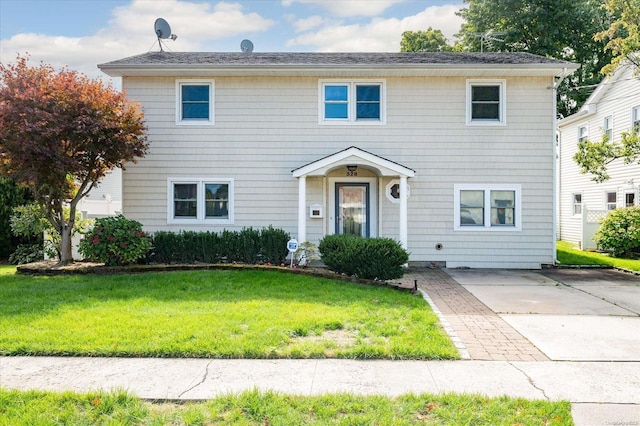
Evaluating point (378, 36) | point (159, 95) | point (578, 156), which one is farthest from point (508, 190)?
point (378, 36)

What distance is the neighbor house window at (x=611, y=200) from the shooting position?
19172mm

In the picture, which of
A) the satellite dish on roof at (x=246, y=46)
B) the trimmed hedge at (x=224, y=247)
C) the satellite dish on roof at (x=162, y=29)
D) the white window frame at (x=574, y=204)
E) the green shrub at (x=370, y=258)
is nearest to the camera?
the green shrub at (x=370, y=258)

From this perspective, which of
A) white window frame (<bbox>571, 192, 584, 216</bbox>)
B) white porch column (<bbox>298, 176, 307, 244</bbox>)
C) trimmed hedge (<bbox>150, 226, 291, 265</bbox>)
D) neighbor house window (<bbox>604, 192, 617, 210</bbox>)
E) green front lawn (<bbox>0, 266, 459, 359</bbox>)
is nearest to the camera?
green front lawn (<bbox>0, 266, 459, 359</bbox>)

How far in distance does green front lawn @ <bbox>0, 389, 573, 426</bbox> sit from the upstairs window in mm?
9754

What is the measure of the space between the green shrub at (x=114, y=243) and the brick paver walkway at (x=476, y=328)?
20.8 feet

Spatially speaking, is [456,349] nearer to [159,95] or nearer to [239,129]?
[239,129]

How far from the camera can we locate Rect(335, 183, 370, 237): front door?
13227mm

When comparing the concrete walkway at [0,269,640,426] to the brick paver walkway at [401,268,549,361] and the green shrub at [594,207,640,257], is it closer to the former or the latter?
the brick paver walkway at [401,268,549,361]

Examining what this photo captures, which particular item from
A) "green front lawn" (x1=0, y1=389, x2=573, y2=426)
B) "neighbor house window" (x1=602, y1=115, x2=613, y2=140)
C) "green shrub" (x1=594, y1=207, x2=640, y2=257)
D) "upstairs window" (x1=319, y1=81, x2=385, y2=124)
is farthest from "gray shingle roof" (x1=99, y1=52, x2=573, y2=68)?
"green front lawn" (x1=0, y1=389, x2=573, y2=426)

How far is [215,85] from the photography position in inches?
508

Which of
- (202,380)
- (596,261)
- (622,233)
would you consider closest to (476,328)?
(202,380)

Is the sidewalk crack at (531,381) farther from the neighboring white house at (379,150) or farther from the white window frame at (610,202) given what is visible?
the white window frame at (610,202)

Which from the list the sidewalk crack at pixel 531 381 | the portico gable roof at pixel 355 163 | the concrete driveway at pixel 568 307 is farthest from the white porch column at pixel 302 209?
the sidewalk crack at pixel 531 381

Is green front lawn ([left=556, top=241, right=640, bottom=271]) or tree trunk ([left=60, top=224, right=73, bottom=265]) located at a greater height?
tree trunk ([left=60, top=224, right=73, bottom=265])
